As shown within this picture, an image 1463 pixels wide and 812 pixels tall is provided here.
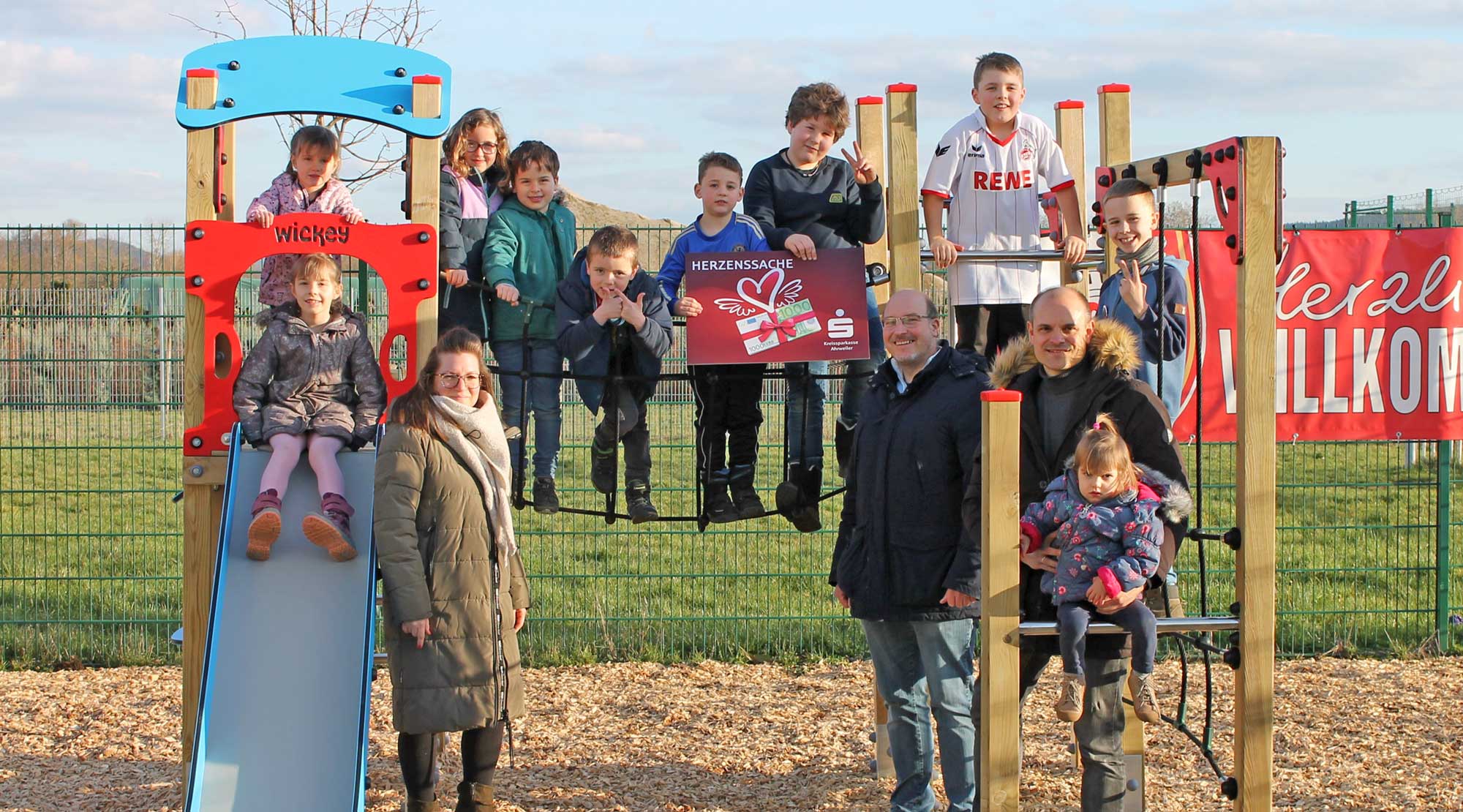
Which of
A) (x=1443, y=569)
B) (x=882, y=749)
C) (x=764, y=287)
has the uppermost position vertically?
(x=764, y=287)

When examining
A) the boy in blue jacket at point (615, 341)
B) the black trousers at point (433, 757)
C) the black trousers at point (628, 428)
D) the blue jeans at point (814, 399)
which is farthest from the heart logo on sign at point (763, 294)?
the black trousers at point (433, 757)

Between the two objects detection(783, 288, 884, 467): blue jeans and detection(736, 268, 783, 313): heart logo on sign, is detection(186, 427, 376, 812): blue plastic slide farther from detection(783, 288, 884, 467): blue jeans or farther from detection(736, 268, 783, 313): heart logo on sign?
detection(783, 288, 884, 467): blue jeans

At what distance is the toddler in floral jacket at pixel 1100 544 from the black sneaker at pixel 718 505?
178 centimetres

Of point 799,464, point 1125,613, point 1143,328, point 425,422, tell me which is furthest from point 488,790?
point 1143,328

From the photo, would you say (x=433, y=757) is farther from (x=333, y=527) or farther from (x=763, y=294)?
(x=763, y=294)

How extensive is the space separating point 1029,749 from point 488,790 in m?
2.53

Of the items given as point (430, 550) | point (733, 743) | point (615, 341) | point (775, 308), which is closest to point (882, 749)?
point (733, 743)

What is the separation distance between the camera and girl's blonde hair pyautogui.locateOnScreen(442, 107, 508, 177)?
561 centimetres

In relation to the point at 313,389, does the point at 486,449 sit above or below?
below

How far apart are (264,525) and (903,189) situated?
2492mm

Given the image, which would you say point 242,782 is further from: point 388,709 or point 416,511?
point 388,709

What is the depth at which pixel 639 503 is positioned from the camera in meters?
5.48

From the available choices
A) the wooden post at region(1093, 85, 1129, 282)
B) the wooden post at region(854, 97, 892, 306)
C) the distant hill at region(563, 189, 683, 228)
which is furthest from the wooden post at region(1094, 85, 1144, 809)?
the distant hill at region(563, 189, 683, 228)

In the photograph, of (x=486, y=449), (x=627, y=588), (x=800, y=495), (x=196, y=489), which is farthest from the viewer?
(x=627, y=588)
